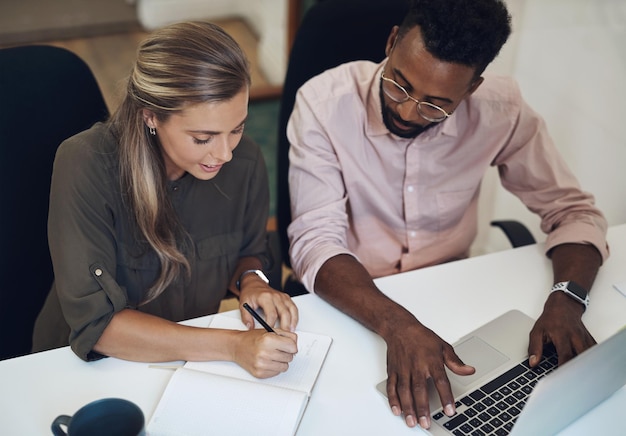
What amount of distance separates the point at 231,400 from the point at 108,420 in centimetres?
22

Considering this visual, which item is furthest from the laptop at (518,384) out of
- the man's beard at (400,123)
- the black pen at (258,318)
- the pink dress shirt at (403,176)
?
the man's beard at (400,123)

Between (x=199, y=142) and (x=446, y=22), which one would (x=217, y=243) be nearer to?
(x=199, y=142)

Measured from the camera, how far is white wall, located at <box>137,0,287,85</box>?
3.39m

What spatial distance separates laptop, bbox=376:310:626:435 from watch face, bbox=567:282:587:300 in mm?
100

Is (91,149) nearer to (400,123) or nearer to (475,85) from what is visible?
(400,123)

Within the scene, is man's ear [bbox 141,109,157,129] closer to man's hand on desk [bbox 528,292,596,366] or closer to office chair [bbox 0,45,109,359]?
office chair [bbox 0,45,109,359]

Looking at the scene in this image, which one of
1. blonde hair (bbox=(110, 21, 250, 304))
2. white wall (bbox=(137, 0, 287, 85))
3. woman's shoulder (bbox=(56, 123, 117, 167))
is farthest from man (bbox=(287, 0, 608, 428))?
white wall (bbox=(137, 0, 287, 85))

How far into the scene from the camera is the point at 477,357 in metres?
1.23

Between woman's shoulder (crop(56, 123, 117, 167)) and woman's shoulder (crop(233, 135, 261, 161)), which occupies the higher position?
woman's shoulder (crop(56, 123, 117, 167))

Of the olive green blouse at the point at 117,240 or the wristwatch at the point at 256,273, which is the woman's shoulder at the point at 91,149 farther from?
the wristwatch at the point at 256,273

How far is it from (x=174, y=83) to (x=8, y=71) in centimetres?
39

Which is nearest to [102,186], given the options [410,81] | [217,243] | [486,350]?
[217,243]

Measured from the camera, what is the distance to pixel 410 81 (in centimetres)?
135

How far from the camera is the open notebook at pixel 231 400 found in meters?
1.03
